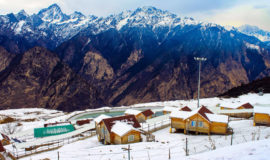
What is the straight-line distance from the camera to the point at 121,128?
92.9 feet

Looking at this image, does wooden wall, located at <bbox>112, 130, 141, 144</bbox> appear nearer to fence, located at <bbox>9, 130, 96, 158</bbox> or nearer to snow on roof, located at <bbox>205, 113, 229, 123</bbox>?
fence, located at <bbox>9, 130, 96, 158</bbox>

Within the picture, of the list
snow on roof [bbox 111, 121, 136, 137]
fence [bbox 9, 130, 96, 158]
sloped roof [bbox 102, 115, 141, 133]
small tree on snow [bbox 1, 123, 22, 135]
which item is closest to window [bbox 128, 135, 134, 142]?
snow on roof [bbox 111, 121, 136, 137]

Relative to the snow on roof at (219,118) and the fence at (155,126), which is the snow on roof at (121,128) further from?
the snow on roof at (219,118)

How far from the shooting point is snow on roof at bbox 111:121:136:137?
1082 inches

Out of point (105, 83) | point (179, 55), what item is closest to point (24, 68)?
point (105, 83)

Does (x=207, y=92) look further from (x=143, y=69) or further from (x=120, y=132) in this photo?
(x=120, y=132)

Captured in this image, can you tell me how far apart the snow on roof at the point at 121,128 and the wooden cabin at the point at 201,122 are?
287 inches

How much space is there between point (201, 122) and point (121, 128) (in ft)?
35.7

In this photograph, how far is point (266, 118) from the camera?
30438mm

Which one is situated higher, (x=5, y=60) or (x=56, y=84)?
(x=5, y=60)

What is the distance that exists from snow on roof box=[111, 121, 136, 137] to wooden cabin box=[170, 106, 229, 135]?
7.29 metres

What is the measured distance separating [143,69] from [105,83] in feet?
111

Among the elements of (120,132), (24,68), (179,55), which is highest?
(179,55)

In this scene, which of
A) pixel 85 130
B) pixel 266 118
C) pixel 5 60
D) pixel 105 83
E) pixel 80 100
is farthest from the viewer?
pixel 105 83
